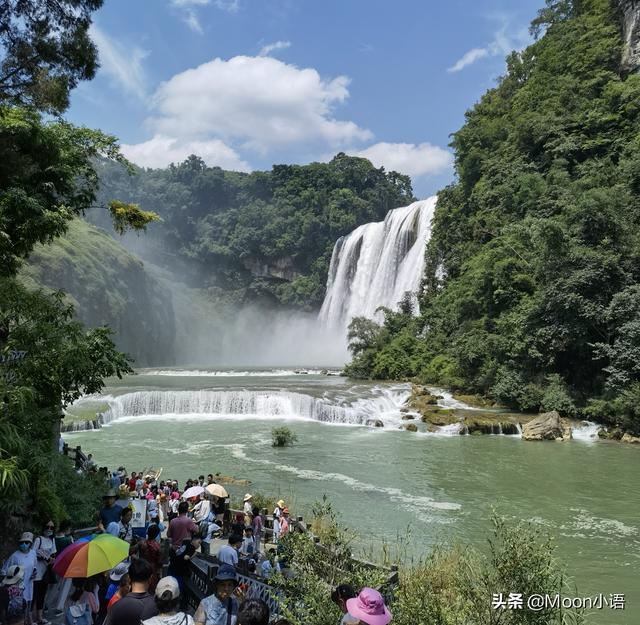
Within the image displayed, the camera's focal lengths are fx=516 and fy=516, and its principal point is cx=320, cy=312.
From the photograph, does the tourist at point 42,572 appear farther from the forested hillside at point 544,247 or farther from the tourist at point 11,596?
the forested hillside at point 544,247

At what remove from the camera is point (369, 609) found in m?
3.07

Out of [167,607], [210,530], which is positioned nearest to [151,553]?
[167,607]

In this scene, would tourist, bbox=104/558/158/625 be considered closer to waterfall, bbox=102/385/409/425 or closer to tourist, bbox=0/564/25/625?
tourist, bbox=0/564/25/625

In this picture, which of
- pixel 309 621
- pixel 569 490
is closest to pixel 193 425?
pixel 569 490

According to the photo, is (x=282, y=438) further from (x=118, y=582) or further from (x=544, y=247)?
(x=544, y=247)

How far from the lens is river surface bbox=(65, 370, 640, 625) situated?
30.3 feet

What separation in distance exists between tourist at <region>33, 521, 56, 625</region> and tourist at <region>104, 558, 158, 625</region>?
2108 millimetres

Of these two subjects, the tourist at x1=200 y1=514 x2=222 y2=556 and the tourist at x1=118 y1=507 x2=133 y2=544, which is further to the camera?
the tourist at x1=200 y1=514 x2=222 y2=556

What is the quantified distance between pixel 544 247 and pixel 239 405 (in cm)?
1480

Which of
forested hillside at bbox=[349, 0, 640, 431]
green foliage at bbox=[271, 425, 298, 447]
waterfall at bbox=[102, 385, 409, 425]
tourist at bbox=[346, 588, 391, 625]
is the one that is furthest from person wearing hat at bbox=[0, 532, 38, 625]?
forested hillside at bbox=[349, 0, 640, 431]

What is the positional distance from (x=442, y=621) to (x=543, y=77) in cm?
3926

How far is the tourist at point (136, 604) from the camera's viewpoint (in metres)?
3.19

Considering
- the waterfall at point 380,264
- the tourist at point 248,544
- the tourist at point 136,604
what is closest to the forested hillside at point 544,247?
the waterfall at point 380,264

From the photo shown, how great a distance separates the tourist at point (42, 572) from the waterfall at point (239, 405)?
57.0ft
